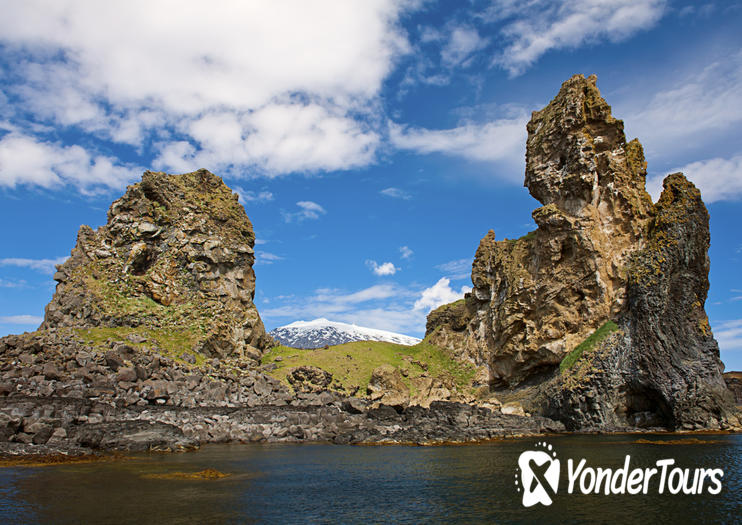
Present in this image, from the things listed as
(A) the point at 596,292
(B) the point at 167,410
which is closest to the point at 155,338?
(B) the point at 167,410

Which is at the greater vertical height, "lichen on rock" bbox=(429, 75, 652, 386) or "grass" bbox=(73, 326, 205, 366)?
"lichen on rock" bbox=(429, 75, 652, 386)

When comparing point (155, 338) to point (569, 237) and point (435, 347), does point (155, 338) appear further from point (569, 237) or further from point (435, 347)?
point (569, 237)

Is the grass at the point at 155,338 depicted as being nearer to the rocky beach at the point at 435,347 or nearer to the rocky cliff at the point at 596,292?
the rocky beach at the point at 435,347

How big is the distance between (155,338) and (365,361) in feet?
112

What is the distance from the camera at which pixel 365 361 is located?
8300cm

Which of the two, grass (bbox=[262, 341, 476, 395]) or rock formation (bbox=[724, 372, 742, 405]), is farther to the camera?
rock formation (bbox=[724, 372, 742, 405])

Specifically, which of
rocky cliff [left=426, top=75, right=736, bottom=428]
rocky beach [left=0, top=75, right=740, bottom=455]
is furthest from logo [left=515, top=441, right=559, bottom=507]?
rocky cliff [left=426, top=75, right=736, bottom=428]

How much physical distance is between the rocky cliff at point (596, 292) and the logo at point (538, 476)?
81.9 ft

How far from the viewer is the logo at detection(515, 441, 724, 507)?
23031 mm

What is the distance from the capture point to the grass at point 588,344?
62812 mm

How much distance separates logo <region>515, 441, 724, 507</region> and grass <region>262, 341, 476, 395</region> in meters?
45.8

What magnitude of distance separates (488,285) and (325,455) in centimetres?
5515

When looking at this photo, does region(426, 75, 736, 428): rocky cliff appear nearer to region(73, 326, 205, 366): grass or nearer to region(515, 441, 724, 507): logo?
region(515, 441, 724, 507): logo

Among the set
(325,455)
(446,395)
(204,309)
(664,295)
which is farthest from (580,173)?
(204,309)
